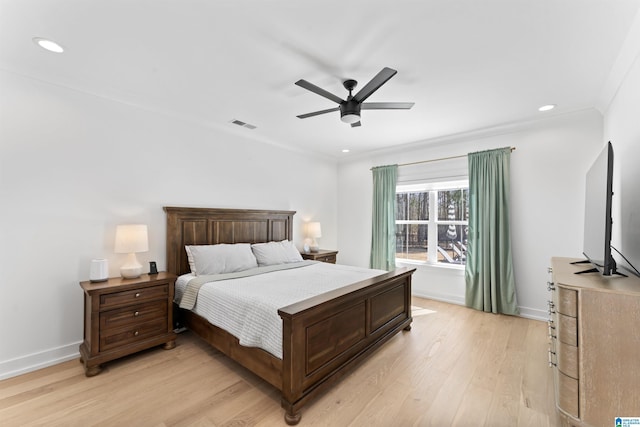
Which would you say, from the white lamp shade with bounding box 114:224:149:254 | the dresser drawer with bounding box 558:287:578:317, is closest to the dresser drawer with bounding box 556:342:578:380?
the dresser drawer with bounding box 558:287:578:317

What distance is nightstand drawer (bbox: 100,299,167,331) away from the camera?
238 centimetres

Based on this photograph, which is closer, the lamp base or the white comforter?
the white comforter

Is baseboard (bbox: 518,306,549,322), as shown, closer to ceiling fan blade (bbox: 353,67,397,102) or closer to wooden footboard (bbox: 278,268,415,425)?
wooden footboard (bbox: 278,268,415,425)

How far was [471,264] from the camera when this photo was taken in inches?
157

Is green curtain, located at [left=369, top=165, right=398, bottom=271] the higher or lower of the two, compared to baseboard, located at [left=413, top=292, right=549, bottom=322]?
higher

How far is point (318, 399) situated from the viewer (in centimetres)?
201

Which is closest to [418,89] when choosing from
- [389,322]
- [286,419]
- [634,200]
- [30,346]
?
[634,200]

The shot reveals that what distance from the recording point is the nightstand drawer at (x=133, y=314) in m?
2.38

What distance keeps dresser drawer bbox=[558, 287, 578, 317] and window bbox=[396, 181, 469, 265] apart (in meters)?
2.62

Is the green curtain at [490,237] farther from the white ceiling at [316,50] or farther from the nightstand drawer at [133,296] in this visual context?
the nightstand drawer at [133,296]

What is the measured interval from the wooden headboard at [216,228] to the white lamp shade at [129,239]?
0.49 m

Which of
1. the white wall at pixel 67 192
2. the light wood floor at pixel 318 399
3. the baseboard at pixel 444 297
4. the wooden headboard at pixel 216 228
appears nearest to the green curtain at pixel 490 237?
the baseboard at pixel 444 297

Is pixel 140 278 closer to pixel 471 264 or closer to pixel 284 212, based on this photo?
pixel 284 212

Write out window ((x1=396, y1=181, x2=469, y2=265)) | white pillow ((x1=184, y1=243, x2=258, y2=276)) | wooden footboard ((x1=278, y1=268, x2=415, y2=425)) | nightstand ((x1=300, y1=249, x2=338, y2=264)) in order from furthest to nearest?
1. nightstand ((x1=300, y1=249, x2=338, y2=264))
2. window ((x1=396, y1=181, x2=469, y2=265))
3. white pillow ((x1=184, y1=243, x2=258, y2=276))
4. wooden footboard ((x1=278, y1=268, x2=415, y2=425))
